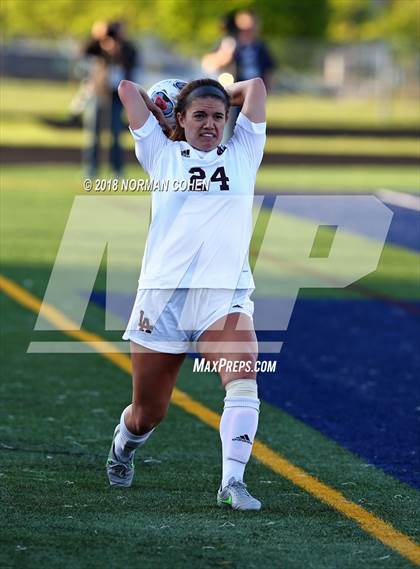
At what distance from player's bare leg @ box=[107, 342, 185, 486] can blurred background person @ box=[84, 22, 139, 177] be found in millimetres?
16714

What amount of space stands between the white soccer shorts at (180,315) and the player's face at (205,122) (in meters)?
0.65

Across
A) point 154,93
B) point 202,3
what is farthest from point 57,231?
point 202,3

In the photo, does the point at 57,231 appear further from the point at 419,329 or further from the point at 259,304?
the point at 419,329

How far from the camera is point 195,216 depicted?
6.27m

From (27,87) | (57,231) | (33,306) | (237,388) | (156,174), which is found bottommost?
(27,87)

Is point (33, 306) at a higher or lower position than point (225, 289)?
lower

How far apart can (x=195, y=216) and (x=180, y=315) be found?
44 centimetres

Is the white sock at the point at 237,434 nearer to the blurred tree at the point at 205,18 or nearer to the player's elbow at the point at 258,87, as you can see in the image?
the player's elbow at the point at 258,87

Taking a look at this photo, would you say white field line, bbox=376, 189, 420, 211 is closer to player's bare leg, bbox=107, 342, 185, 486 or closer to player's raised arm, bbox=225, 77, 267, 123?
player's raised arm, bbox=225, 77, 267, 123

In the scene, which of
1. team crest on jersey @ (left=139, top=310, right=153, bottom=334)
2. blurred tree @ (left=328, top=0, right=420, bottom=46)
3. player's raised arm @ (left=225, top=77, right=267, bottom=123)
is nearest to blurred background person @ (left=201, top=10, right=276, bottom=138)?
player's raised arm @ (left=225, top=77, right=267, bottom=123)

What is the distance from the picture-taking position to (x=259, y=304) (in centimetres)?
1265

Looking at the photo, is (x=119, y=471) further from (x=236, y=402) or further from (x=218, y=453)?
(x=218, y=453)

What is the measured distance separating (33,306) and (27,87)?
55.5 m

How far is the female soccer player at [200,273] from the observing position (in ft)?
20.4
